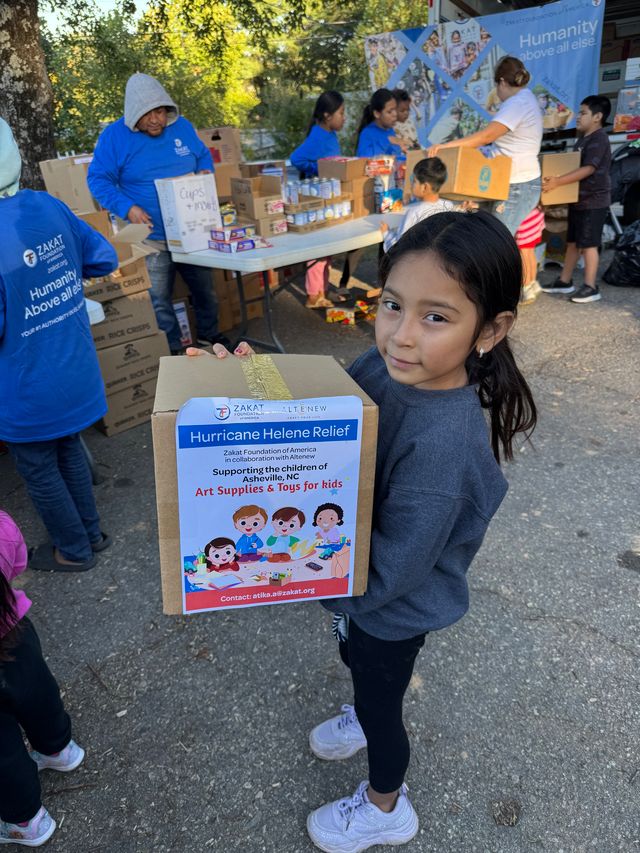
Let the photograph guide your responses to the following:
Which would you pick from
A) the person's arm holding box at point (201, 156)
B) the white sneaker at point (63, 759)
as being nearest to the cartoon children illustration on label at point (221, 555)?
the white sneaker at point (63, 759)

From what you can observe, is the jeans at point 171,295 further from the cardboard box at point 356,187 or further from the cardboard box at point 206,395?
the cardboard box at point 206,395

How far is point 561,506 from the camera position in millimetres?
2928

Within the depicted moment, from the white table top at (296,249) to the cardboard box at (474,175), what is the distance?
537 mm

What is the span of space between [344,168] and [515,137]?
4.44 feet

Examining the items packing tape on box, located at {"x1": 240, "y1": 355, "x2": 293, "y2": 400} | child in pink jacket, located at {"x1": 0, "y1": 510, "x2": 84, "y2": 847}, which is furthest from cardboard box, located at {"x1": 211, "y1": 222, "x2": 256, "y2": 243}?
packing tape on box, located at {"x1": 240, "y1": 355, "x2": 293, "y2": 400}

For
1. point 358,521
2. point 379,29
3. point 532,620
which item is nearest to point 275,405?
point 358,521

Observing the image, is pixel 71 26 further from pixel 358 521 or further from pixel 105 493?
pixel 358 521

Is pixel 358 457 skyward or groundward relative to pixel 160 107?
groundward

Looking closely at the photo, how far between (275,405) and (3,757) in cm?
118

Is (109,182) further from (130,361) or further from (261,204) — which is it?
(130,361)

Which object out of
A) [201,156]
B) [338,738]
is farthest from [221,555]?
[201,156]

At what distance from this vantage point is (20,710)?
1.56 meters

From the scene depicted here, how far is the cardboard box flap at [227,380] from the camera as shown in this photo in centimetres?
99

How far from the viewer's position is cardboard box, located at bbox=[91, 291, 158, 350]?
360 centimetres
